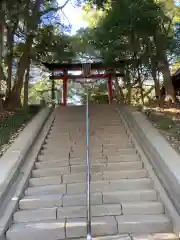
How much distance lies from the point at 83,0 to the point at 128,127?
19.0 feet

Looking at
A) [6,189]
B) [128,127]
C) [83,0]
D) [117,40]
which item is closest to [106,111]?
[128,127]

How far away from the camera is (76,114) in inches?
406

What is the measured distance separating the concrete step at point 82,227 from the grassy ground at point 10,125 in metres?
2.32

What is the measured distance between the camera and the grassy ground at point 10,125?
691 centimetres

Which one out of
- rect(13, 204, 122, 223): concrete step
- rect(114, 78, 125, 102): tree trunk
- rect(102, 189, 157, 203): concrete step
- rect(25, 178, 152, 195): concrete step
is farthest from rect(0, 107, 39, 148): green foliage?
rect(114, 78, 125, 102): tree trunk

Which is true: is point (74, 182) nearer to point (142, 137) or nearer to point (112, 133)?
point (142, 137)

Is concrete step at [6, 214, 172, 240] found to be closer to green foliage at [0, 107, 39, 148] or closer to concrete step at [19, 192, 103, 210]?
concrete step at [19, 192, 103, 210]

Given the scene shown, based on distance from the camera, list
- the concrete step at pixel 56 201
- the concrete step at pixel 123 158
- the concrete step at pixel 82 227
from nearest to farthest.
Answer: the concrete step at pixel 82 227 → the concrete step at pixel 56 201 → the concrete step at pixel 123 158

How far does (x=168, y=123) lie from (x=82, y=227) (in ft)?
14.4

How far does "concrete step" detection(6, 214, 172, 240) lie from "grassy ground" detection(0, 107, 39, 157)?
232 cm

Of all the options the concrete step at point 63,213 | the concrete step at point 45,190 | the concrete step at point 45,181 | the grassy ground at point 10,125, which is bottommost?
the concrete step at point 63,213

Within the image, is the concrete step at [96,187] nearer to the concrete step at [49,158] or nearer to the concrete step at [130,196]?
the concrete step at [130,196]

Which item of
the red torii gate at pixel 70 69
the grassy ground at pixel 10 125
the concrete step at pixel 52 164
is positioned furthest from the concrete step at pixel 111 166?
the red torii gate at pixel 70 69

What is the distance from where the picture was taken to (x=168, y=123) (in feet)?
25.7
